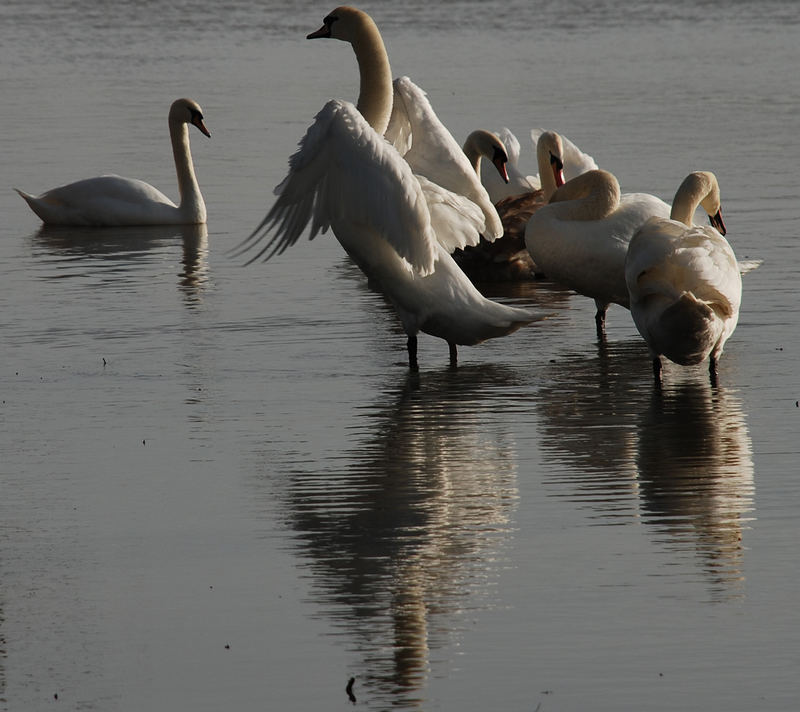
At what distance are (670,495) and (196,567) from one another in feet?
5.80

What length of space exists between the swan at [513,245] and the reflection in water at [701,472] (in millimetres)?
3654

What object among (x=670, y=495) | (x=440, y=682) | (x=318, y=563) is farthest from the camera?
(x=670, y=495)

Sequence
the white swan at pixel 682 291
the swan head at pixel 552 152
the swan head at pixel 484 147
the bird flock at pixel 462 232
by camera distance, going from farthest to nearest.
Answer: the swan head at pixel 484 147, the swan head at pixel 552 152, the bird flock at pixel 462 232, the white swan at pixel 682 291

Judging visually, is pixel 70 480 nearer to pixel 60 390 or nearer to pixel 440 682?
pixel 60 390

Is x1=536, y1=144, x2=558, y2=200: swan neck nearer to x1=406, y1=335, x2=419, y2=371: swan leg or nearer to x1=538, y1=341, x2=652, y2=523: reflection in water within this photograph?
x1=538, y1=341, x2=652, y2=523: reflection in water

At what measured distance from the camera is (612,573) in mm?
5445

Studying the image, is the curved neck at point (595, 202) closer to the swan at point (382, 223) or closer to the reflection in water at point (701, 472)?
the swan at point (382, 223)

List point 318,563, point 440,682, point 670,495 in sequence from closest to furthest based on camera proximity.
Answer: point 440,682, point 318,563, point 670,495

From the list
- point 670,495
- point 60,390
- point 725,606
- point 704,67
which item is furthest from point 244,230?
point 704,67

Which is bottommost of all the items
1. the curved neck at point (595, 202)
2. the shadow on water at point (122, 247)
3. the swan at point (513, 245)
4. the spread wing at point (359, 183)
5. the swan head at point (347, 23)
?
the shadow on water at point (122, 247)

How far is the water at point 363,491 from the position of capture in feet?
15.6

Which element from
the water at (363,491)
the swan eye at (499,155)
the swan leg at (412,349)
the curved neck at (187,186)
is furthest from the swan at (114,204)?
the swan leg at (412,349)

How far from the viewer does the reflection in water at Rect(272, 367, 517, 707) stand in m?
4.96

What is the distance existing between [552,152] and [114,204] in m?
3.92
